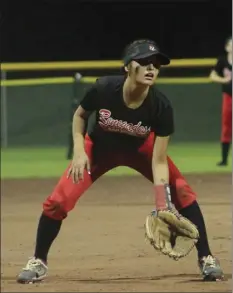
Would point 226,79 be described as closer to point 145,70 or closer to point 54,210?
point 54,210

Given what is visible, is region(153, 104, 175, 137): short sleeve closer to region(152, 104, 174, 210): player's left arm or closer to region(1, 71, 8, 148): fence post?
region(152, 104, 174, 210): player's left arm

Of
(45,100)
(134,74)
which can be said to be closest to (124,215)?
(134,74)

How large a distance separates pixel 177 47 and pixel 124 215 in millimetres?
11334

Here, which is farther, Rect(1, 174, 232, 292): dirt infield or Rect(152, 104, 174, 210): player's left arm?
Rect(1, 174, 232, 292): dirt infield

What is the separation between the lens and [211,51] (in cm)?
1827

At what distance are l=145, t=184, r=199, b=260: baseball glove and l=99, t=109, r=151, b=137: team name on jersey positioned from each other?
406 millimetres

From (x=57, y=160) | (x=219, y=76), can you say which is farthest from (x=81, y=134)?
(x=57, y=160)

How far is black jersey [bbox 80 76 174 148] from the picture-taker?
15.4 ft

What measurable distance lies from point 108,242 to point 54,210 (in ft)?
→ 4.61

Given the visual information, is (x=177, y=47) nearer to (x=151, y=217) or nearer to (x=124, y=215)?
(x=124, y=215)

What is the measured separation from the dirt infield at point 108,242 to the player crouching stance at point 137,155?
9.2 inches

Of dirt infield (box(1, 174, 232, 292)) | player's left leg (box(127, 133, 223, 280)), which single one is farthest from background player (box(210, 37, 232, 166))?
player's left leg (box(127, 133, 223, 280))

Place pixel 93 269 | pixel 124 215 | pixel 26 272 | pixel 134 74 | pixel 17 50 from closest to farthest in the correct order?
1. pixel 134 74
2. pixel 26 272
3. pixel 93 269
4. pixel 124 215
5. pixel 17 50

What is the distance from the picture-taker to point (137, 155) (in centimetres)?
484
